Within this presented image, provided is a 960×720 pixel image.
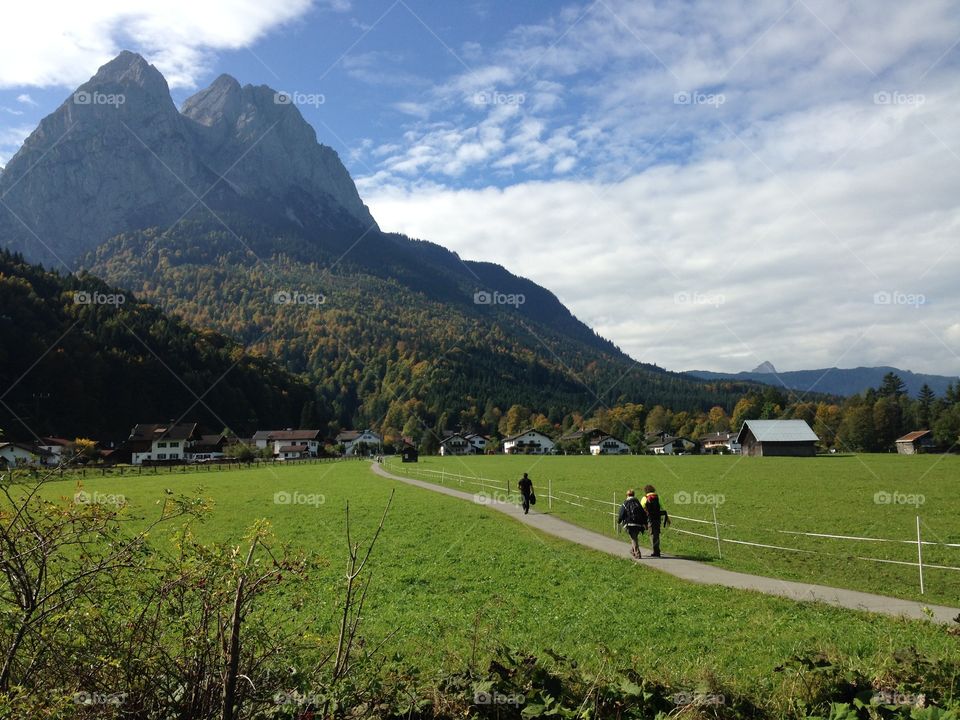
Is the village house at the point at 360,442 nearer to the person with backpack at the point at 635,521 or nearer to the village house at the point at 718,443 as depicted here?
the village house at the point at 718,443

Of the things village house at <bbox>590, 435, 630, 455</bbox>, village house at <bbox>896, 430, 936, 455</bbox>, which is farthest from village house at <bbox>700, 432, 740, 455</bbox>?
village house at <bbox>896, 430, 936, 455</bbox>

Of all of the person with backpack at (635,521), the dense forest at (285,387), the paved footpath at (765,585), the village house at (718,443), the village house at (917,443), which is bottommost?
the village house at (718,443)

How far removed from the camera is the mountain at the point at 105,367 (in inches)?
3725

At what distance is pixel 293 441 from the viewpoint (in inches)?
5002

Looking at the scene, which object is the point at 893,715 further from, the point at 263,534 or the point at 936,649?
the point at 263,534

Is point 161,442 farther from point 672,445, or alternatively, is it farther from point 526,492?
point 672,445

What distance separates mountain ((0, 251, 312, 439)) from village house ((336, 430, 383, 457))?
16.5 metres

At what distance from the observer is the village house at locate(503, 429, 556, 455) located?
5300 inches

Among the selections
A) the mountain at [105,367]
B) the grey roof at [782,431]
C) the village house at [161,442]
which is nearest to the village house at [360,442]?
the mountain at [105,367]

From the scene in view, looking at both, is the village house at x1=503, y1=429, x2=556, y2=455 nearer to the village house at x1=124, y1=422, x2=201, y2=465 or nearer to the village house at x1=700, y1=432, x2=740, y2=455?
the village house at x1=700, y1=432, x2=740, y2=455

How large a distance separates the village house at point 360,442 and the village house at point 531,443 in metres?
30.3

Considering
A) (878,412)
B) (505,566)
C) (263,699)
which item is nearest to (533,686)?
(263,699)

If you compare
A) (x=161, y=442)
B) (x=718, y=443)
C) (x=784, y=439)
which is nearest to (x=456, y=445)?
(x=718, y=443)

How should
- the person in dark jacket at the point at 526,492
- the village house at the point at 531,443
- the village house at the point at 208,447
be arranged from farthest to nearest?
the village house at the point at 531,443 → the village house at the point at 208,447 → the person in dark jacket at the point at 526,492
